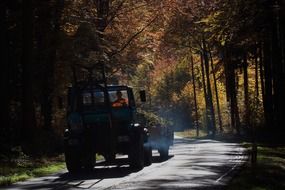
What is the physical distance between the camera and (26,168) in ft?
73.0

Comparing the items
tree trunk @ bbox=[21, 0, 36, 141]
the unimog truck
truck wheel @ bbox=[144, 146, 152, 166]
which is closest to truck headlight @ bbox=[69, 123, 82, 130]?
the unimog truck

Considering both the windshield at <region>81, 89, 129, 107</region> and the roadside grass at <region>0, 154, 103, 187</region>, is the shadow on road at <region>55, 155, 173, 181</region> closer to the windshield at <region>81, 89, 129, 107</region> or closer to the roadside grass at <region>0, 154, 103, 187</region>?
the roadside grass at <region>0, 154, 103, 187</region>

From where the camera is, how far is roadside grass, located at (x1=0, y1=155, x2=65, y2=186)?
743 inches

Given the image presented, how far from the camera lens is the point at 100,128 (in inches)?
805

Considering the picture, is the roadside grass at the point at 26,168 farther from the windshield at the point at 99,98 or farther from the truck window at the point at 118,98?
the truck window at the point at 118,98

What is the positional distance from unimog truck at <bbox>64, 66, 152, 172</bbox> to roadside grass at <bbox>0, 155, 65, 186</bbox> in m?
1.35

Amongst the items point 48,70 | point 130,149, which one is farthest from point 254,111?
point 130,149

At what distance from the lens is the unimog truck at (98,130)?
20375 millimetres

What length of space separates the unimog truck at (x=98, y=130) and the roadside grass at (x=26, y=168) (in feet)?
4.44

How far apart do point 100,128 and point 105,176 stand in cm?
238

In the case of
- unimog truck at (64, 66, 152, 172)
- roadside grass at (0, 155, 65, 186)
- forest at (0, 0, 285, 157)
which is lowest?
roadside grass at (0, 155, 65, 186)

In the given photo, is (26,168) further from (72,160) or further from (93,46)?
(93,46)

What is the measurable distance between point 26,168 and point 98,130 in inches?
144

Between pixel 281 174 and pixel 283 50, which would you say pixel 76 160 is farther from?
pixel 283 50
